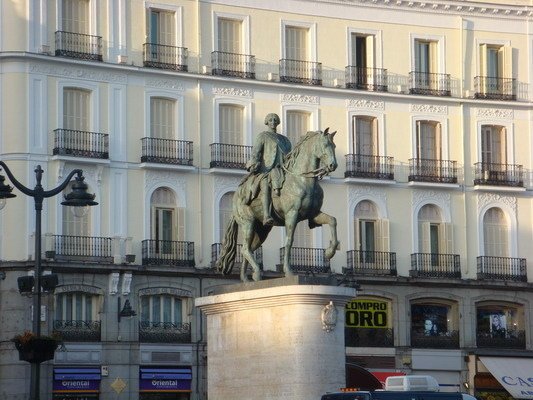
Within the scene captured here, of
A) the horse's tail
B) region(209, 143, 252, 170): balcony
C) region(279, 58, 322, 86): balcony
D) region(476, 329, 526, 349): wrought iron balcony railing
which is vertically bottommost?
region(476, 329, 526, 349): wrought iron balcony railing

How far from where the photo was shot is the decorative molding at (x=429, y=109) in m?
66.3

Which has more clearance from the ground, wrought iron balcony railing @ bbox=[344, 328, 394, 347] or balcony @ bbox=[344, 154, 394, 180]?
balcony @ bbox=[344, 154, 394, 180]

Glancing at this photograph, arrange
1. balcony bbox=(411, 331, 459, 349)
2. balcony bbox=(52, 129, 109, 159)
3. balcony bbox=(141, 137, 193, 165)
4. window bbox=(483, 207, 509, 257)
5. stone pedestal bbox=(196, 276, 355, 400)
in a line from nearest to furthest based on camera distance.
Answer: stone pedestal bbox=(196, 276, 355, 400)
balcony bbox=(52, 129, 109, 159)
balcony bbox=(141, 137, 193, 165)
balcony bbox=(411, 331, 459, 349)
window bbox=(483, 207, 509, 257)

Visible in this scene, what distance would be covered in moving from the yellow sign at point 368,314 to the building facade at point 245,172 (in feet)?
0.27

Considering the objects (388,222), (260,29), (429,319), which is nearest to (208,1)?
(260,29)

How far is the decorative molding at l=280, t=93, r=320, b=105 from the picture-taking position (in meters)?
64.1

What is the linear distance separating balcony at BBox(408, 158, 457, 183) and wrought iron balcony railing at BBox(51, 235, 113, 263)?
12.5 meters

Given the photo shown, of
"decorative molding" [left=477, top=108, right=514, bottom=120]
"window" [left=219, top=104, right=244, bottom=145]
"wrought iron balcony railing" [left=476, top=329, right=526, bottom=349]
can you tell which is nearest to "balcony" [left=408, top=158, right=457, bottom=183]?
"decorative molding" [left=477, top=108, right=514, bottom=120]

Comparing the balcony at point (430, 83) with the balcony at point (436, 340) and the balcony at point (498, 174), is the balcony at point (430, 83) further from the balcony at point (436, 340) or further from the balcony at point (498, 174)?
the balcony at point (436, 340)

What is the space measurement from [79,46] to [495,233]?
1823cm

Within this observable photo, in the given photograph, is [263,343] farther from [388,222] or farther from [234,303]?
[388,222]

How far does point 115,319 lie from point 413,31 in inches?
658

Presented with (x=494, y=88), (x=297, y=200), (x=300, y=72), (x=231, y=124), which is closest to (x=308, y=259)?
(x=231, y=124)

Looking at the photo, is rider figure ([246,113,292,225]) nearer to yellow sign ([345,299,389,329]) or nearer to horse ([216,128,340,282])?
horse ([216,128,340,282])
